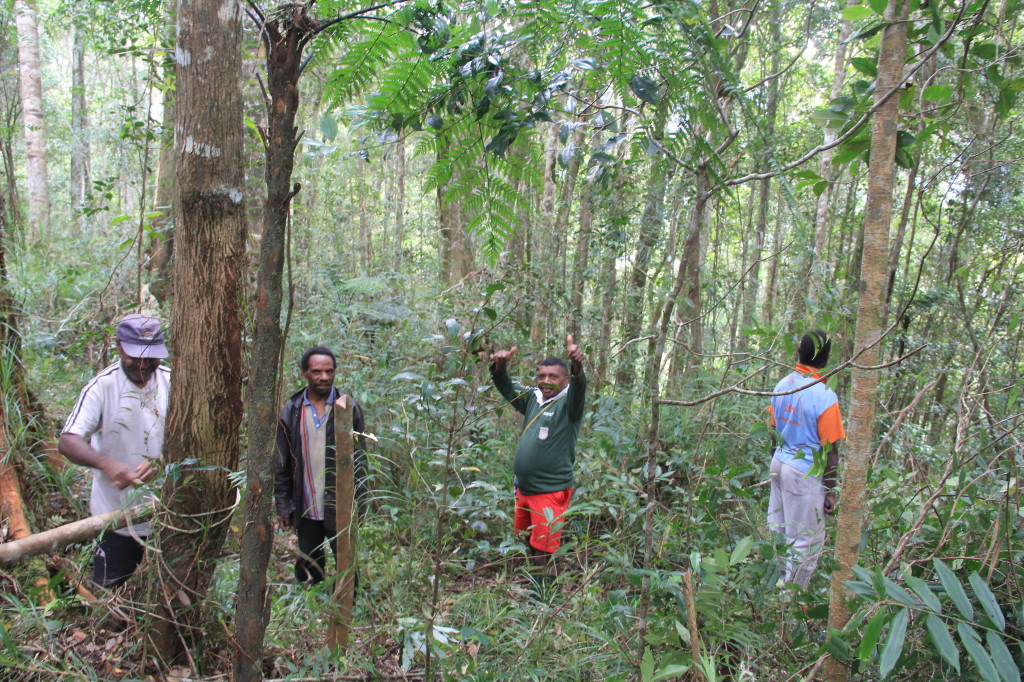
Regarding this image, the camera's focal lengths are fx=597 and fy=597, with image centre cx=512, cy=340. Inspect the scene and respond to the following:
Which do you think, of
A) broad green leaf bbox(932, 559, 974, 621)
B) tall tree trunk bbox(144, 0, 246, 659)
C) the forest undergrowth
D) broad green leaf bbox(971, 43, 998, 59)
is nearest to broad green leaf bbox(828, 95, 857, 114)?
broad green leaf bbox(971, 43, 998, 59)

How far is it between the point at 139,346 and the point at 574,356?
7.84ft

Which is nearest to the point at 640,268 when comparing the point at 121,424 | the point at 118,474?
the point at 121,424

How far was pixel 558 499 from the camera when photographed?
428 cm

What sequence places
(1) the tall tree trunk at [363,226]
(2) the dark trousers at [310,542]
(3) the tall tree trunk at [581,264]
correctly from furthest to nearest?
1. (1) the tall tree trunk at [363,226]
2. (3) the tall tree trunk at [581,264]
3. (2) the dark trousers at [310,542]

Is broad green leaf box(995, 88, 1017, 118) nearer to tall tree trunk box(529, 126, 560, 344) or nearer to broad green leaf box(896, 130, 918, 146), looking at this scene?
broad green leaf box(896, 130, 918, 146)

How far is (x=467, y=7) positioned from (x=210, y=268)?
52.2 inches

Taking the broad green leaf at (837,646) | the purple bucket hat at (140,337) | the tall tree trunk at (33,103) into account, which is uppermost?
the tall tree trunk at (33,103)

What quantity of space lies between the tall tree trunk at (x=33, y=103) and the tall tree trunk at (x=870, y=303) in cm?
1047

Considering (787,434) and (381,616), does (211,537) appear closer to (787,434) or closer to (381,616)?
(381,616)

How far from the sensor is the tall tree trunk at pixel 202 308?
2.21 metres

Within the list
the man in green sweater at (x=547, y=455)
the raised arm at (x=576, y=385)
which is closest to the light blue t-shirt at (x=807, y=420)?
the raised arm at (x=576, y=385)

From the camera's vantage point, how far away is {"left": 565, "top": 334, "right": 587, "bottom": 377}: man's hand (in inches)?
137

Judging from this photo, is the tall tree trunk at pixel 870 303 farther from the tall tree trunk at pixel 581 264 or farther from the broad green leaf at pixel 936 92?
the tall tree trunk at pixel 581 264

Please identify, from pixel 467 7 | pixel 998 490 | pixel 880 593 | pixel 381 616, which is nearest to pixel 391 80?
pixel 467 7
